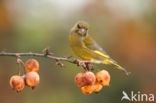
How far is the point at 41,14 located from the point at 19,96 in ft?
13.5

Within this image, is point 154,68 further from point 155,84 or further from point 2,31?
point 2,31

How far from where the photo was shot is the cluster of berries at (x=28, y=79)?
11.8 ft

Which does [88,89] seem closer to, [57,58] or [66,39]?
[57,58]

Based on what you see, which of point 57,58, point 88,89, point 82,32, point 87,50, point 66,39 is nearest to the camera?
point 57,58

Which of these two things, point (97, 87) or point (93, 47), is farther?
point (93, 47)

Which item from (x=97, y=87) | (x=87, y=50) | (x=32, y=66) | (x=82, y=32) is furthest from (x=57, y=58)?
(x=82, y=32)

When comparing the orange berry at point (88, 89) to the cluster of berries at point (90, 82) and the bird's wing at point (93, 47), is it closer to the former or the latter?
the cluster of berries at point (90, 82)

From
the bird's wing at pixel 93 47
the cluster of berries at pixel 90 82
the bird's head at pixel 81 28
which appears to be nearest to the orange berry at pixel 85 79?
the cluster of berries at pixel 90 82

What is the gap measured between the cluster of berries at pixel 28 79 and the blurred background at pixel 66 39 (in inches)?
265

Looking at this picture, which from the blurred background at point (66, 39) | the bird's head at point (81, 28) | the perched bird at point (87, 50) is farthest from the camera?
the blurred background at point (66, 39)

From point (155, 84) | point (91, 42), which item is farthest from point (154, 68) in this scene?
point (91, 42)

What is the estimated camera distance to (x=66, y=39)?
479 inches

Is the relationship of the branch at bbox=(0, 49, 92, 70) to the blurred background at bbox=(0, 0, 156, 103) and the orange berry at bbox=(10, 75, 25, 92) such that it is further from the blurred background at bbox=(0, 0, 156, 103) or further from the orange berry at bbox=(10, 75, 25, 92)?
the blurred background at bbox=(0, 0, 156, 103)

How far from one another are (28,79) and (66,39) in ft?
28.0
